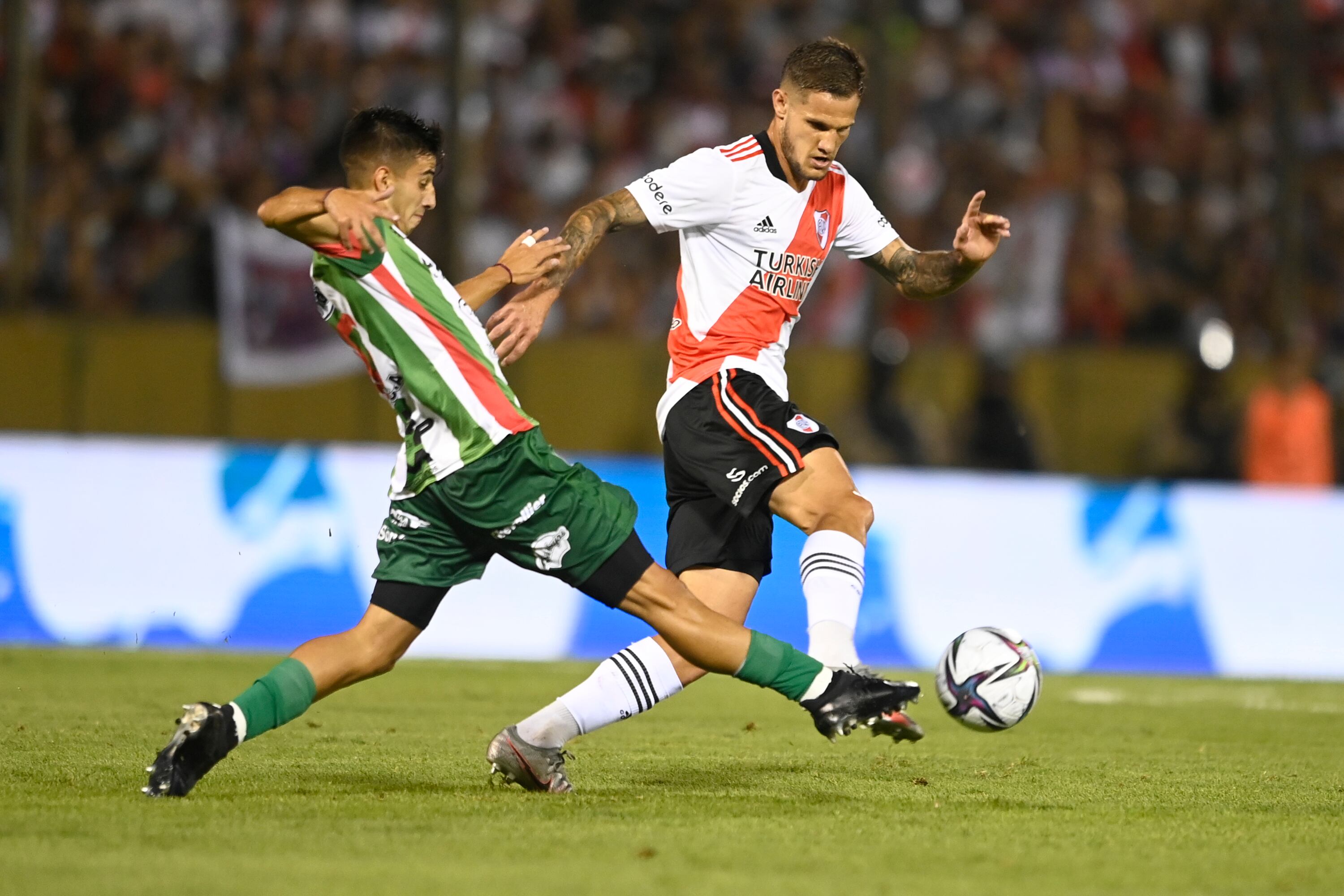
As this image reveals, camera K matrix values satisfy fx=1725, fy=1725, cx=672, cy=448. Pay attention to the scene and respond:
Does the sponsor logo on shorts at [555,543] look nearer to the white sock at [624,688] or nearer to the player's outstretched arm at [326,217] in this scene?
the white sock at [624,688]

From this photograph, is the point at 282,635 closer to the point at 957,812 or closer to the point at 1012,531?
the point at 1012,531

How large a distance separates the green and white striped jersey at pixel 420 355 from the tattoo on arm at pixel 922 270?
173cm

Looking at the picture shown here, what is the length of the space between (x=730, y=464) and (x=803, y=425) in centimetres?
29

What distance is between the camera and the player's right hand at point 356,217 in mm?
4402

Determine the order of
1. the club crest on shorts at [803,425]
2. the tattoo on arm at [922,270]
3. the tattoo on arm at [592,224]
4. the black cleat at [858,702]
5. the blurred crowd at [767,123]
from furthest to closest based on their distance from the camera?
the blurred crowd at [767,123] → the tattoo on arm at [922,270] → the club crest on shorts at [803,425] → the tattoo on arm at [592,224] → the black cleat at [858,702]

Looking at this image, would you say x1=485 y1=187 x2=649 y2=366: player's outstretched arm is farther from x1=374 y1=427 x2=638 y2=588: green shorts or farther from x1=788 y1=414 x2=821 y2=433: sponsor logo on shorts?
x1=788 y1=414 x2=821 y2=433: sponsor logo on shorts

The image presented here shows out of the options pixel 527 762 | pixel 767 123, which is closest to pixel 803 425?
pixel 527 762

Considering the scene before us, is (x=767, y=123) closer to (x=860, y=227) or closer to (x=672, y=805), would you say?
(x=860, y=227)

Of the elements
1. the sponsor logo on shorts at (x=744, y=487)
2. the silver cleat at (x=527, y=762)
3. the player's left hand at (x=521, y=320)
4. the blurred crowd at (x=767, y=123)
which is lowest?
the silver cleat at (x=527, y=762)

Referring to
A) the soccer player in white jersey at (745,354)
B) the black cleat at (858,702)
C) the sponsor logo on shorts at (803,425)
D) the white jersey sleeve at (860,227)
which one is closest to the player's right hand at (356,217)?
the soccer player in white jersey at (745,354)

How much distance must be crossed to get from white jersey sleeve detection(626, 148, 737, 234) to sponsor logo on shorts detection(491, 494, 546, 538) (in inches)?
45.2

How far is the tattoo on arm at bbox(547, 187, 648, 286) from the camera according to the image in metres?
5.02

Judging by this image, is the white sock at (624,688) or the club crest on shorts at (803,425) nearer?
the white sock at (624,688)

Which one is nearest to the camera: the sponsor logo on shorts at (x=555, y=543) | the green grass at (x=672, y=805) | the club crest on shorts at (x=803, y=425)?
the green grass at (x=672, y=805)
